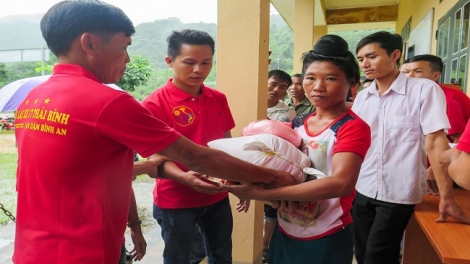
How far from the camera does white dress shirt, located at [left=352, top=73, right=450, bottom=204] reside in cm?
180

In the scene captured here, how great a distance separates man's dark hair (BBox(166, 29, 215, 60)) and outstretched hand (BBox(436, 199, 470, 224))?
4.78 ft

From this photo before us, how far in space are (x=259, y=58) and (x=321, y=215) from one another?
58.0 inches

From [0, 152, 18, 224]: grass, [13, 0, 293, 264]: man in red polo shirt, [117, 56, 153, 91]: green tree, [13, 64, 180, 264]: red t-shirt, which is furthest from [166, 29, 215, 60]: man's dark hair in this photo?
[117, 56, 153, 91]: green tree

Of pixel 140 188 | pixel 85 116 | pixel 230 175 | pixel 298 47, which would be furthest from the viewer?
pixel 298 47

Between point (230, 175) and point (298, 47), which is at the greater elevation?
point (298, 47)

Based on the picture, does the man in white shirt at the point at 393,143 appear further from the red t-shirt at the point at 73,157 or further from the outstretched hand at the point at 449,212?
the red t-shirt at the point at 73,157

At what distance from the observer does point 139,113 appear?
929mm

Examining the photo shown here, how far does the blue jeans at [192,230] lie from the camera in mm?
1634

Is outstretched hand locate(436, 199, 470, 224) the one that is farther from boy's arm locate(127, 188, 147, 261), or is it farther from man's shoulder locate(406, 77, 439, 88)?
boy's arm locate(127, 188, 147, 261)

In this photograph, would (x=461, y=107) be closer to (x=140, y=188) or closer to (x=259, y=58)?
(x=259, y=58)

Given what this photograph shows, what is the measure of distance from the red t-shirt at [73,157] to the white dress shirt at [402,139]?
1425 mm

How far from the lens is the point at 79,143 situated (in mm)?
898

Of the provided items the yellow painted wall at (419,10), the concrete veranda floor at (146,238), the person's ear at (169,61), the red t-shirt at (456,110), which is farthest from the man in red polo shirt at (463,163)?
the yellow painted wall at (419,10)

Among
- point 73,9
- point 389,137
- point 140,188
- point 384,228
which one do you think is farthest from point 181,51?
point 140,188
